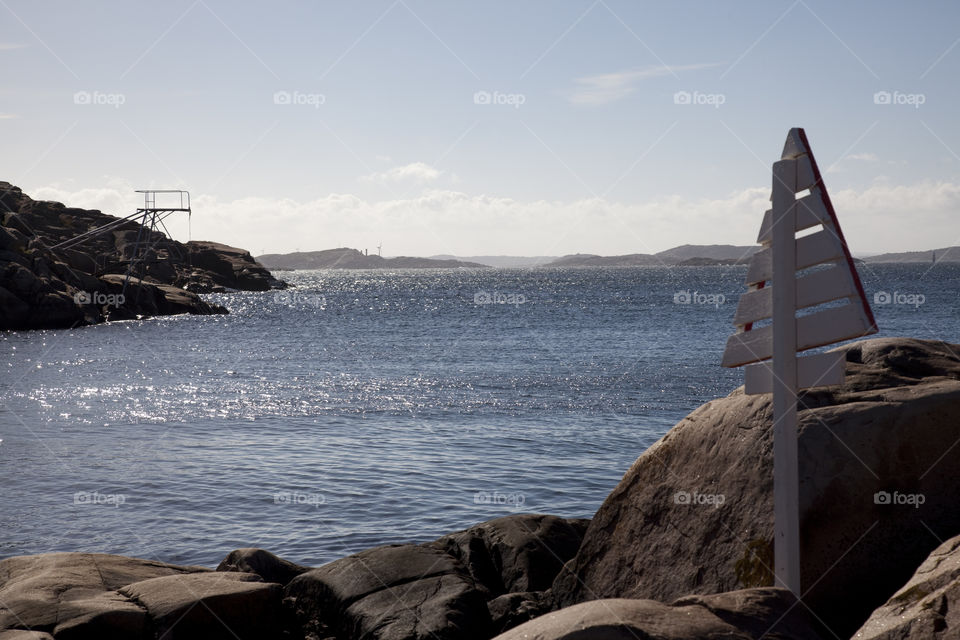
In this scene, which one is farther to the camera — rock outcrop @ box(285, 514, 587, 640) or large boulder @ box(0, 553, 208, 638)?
rock outcrop @ box(285, 514, 587, 640)

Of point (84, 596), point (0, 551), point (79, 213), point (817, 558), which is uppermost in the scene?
point (79, 213)

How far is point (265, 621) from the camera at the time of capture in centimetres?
895

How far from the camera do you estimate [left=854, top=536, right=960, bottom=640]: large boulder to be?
501cm

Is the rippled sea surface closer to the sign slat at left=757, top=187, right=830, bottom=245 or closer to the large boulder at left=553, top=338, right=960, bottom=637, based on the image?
the large boulder at left=553, top=338, right=960, bottom=637

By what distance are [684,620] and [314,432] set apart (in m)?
19.6

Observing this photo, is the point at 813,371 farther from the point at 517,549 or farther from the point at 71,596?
the point at 71,596

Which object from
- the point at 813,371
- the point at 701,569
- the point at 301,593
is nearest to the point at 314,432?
the point at 301,593

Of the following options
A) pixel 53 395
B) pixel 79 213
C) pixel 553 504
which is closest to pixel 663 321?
pixel 53 395

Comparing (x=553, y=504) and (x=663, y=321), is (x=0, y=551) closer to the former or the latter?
(x=553, y=504)

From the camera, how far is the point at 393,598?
9.03m

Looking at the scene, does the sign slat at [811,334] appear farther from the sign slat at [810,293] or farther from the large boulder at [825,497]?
the large boulder at [825,497]

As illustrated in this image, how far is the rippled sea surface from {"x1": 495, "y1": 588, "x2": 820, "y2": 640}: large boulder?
28.8 ft

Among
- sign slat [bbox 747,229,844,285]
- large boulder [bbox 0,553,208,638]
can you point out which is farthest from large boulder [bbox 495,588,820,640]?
large boulder [bbox 0,553,208,638]

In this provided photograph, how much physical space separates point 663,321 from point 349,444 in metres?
49.6
